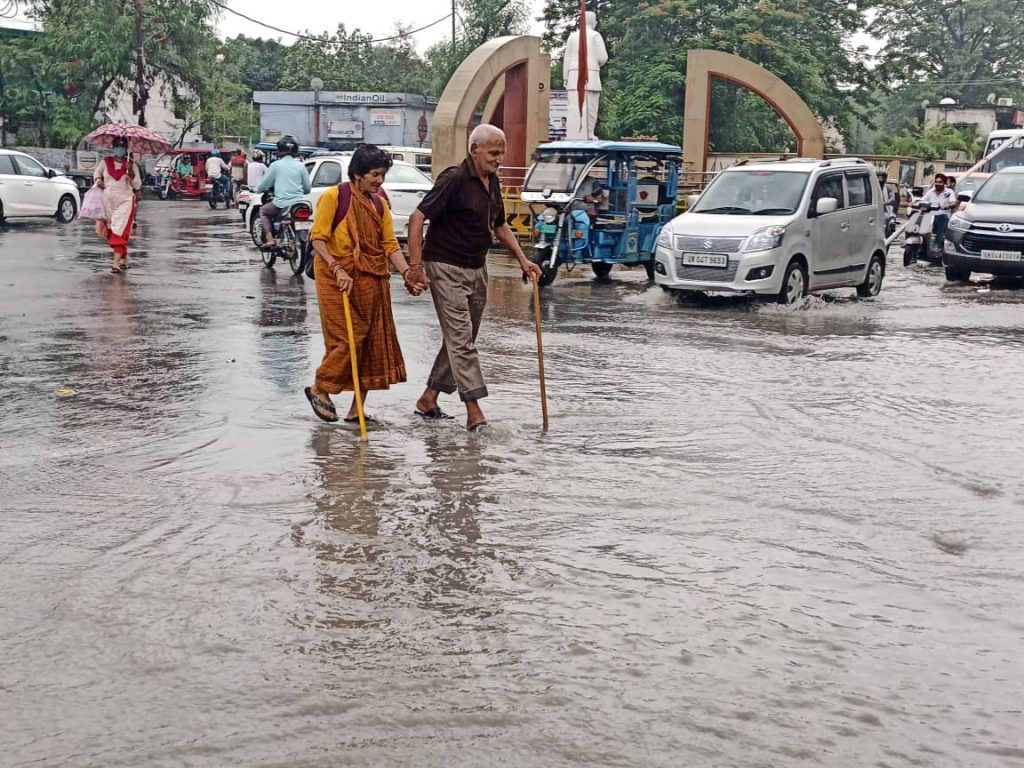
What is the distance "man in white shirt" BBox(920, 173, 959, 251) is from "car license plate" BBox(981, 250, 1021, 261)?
3.99m

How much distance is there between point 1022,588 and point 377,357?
158 inches

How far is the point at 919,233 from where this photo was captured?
74.9 feet

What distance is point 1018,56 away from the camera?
71.6m

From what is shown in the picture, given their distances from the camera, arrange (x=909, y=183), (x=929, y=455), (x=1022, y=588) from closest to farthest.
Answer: (x=1022, y=588), (x=929, y=455), (x=909, y=183)

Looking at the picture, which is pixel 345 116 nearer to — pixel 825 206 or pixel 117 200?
pixel 117 200

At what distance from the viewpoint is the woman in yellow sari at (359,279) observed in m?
7.54

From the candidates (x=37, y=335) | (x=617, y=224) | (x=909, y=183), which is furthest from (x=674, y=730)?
(x=909, y=183)

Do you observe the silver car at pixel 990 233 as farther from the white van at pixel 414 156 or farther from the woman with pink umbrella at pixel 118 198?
the white van at pixel 414 156

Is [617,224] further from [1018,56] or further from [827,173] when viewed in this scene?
[1018,56]

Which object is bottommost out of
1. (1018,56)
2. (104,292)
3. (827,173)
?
(104,292)

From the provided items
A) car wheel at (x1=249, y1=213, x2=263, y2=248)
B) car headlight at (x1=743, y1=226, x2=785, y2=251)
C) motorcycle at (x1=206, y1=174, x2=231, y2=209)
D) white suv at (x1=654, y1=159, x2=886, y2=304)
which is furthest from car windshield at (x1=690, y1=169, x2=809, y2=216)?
motorcycle at (x1=206, y1=174, x2=231, y2=209)

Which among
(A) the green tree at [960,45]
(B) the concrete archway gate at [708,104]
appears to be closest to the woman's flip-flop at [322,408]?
(B) the concrete archway gate at [708,104]

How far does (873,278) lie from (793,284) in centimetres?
217

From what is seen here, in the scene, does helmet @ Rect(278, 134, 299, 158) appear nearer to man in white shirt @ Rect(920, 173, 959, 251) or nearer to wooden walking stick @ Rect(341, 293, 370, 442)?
wooden walking stick @ Rect(341, 293, 370, 442)
